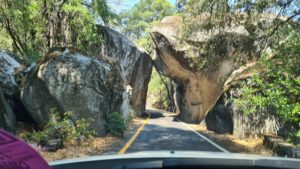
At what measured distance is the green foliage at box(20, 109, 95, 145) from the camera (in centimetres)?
1435

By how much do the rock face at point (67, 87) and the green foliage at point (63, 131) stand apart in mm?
581

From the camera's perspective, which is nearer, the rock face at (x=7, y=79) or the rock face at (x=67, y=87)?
the rock face at (x=67, y=87)

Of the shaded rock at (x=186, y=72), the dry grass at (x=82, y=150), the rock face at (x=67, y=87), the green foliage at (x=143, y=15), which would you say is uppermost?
the green foliage at (x=143, y=15)

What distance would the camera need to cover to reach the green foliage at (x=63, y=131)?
47.1ft

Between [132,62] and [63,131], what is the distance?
1132 inches

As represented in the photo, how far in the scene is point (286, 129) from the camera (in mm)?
17125

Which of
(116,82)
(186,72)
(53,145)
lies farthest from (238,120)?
(186,72)

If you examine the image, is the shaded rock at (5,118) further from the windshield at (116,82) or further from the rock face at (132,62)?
the rock face at (132,62)

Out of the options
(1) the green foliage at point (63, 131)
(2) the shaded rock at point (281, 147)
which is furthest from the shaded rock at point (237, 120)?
(1) the green foliage at point (63, 131)

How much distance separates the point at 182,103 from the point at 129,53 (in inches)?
322

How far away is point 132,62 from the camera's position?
4378 centimetres

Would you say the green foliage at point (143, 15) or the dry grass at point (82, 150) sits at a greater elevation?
the green foliage at point (143, 15)

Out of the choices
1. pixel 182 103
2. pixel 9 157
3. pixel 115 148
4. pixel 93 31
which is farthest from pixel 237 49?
pixel 182 103

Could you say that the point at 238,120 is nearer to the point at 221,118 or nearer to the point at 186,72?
the point at 221,118
